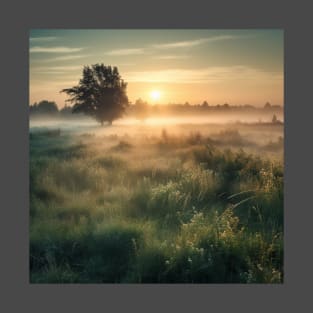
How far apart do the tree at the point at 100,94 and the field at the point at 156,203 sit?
0.93ft

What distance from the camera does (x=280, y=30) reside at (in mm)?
9625

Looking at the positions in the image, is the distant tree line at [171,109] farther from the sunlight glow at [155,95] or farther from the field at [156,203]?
the field at [156,203]

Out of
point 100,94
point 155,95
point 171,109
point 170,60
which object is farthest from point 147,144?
point 170,60

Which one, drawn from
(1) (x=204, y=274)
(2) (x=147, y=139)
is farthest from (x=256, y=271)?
(2) (x=147, y=139)

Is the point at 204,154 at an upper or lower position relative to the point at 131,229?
upper

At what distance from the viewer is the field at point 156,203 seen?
9.20 metres

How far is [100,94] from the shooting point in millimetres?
10188

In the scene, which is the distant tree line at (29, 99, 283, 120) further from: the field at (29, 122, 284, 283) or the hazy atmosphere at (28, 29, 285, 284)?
the field at (29, 122, 284, 283)

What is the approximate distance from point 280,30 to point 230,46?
79cm

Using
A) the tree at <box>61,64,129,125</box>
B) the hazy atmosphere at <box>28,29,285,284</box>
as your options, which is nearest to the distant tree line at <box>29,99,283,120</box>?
the hazy atmosphere at <box>28,29,285,284</box>

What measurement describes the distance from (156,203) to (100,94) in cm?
203

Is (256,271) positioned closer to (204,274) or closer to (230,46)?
(204,274)

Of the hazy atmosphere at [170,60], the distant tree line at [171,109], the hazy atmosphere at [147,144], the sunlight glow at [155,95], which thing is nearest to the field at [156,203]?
the hazy atmosphere at [147,144]

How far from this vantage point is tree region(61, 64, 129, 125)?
9.85 meters
